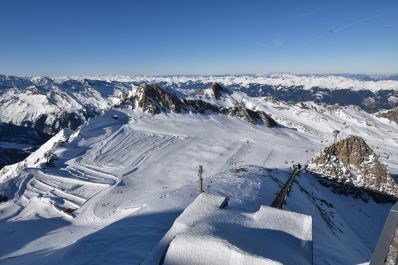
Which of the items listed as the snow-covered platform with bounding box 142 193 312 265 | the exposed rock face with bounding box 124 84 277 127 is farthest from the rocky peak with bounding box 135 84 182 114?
the snow-covered platform with bounding box 142 193 312 265

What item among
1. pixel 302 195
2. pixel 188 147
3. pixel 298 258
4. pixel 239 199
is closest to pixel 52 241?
pixel 239 199

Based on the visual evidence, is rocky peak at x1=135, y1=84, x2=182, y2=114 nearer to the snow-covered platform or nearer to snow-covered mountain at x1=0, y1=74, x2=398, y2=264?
snow-covered mountain at x1=0, y1=74, x2=398, y2=264

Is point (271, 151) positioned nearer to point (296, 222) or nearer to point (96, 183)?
point (96, 183)

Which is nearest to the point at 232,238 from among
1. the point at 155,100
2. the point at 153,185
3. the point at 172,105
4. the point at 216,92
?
the point at 153,185

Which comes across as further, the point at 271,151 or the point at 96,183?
the point at 271,151

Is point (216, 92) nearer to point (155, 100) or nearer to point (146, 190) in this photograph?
point (155, 100)

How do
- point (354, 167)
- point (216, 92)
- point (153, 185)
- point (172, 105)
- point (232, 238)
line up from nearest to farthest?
point (232, 238) → point (153, 185) → point (354, 167) → point (172, 105) → point (216, 92)
